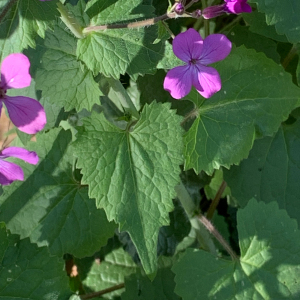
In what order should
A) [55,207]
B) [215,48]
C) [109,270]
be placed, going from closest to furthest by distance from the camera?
[215,48]
[55,207]
[109,270]

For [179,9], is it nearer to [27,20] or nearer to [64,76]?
[27,20]

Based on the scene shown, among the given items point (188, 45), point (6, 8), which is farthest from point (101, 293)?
point (6, 8)

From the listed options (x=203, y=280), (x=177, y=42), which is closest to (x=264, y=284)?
(x=203, y=280)

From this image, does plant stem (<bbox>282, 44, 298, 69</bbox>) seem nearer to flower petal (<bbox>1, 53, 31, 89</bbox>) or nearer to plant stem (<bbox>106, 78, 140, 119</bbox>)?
plant stem (<bbox>106, 78, 140, 119</bbox>)

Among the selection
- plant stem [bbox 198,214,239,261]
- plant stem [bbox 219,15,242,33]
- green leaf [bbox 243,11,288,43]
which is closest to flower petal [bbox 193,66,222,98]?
green leaf [bbox 243,11,288,43]

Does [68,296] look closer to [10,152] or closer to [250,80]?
[10,152]

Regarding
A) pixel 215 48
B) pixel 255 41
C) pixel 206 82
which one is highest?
pixel 215 48
